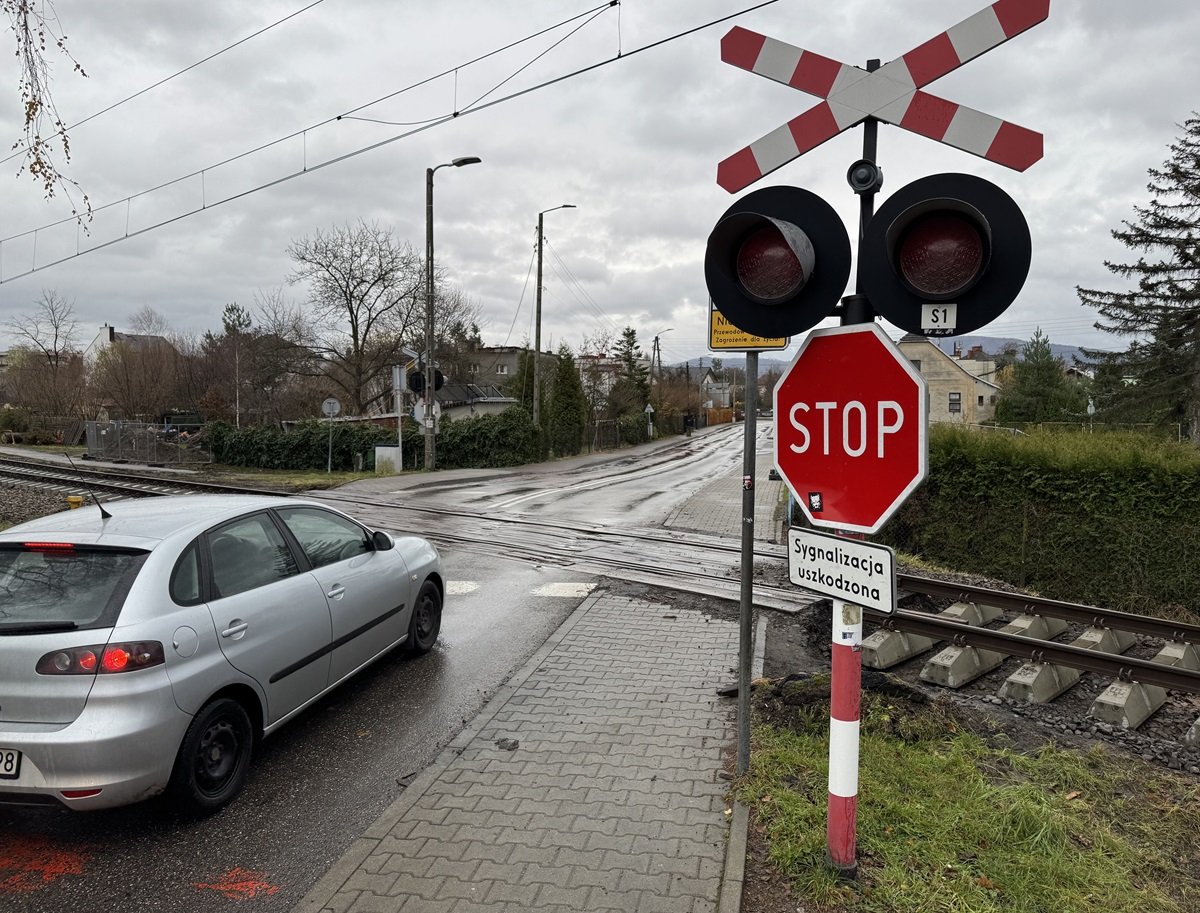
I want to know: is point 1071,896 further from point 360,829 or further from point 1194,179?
point 1194,179

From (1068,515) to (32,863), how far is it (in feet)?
39.1

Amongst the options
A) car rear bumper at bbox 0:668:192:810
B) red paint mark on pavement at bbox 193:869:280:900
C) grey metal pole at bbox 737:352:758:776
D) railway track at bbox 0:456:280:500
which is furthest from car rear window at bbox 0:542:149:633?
railway track at bbox 0:456:280:500

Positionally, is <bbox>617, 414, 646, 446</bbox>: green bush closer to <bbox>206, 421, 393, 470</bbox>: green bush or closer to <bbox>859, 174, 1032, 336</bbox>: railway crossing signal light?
<bbox>206, 421, 393, 470</bbox>: green bush

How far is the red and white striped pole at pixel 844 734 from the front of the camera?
271cm

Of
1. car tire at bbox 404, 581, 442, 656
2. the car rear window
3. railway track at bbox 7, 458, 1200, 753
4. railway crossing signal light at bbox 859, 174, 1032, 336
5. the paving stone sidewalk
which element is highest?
railway crossing signal light at bbox 859, 174, 1032, 336

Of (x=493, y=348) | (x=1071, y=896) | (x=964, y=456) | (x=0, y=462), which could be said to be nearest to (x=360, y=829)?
(x=1071, y=896)

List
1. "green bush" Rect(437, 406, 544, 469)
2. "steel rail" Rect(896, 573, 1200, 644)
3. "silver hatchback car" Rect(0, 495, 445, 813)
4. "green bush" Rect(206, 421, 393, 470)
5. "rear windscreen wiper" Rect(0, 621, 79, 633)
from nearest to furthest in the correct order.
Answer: "silver hatchback car" Rect(0, 495, 445, 813) < "rear windscreen wiper" Rect(0, 621, 79, 633) < "steel rail" Rect(896, 573, 1200, 644) < "green bush" Rect(206, 421, 393, 470) < "green bush" Rect(437, 406, 544, 469)

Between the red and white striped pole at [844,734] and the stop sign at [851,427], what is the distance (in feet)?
1.22

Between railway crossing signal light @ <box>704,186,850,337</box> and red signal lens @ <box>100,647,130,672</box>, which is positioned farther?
red signal lens @ <box>100,647,130,672</box>

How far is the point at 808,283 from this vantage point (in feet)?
8.96

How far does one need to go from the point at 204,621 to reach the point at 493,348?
7774 centimetres

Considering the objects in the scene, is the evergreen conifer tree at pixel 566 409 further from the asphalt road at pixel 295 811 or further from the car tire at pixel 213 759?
the car tire at pixel 213 759

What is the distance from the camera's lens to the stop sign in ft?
8.12

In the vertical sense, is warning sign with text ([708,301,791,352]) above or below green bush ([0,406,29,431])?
above
